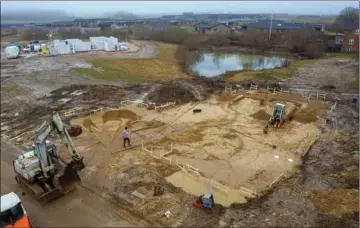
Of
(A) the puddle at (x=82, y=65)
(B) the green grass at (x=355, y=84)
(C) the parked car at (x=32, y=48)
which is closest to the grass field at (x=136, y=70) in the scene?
(A) the puddle at (x=82, y=65)

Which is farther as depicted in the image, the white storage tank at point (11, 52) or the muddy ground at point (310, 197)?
the white storage tank at point (11, 52)

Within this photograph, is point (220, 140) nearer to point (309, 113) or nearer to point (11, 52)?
point (309, 113)

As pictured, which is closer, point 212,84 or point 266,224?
point 266,224

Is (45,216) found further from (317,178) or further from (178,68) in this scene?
(178,68)

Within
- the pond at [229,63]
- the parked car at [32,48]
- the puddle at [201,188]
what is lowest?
the pond at [229,63]

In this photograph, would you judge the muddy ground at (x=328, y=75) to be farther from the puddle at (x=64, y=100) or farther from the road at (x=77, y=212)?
the road at (x=77, y=212)

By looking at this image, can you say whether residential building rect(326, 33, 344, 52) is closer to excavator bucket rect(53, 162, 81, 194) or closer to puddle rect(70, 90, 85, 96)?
puddle rect(70, 90, 85, 96)

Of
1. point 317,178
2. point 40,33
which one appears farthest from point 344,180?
point 40,33
